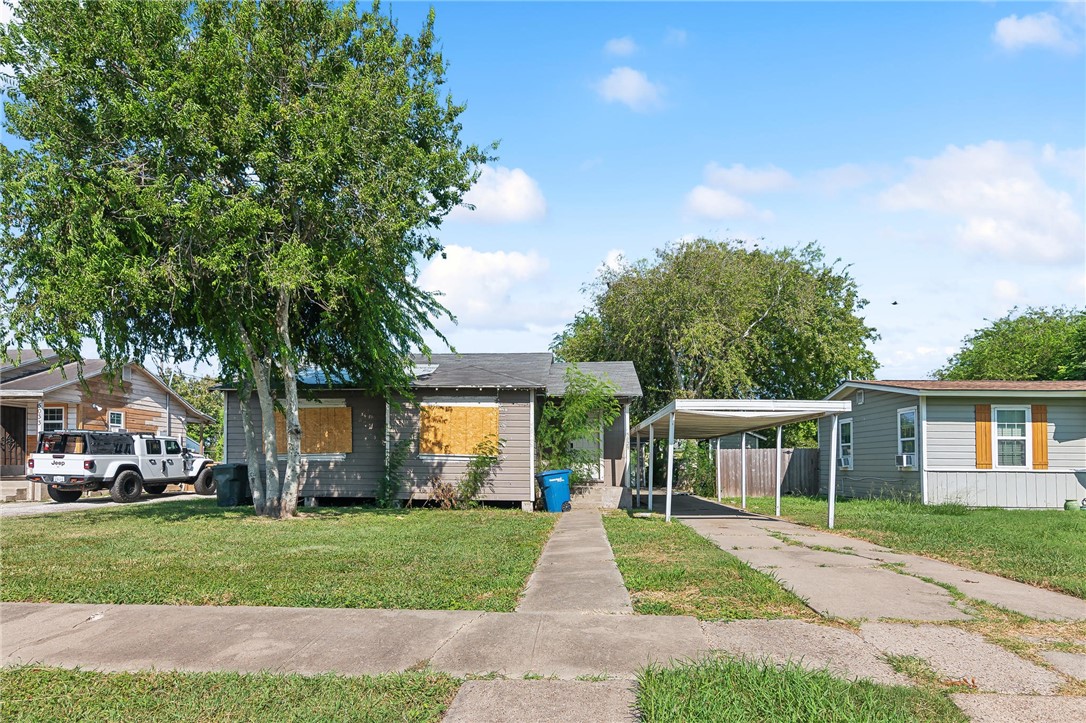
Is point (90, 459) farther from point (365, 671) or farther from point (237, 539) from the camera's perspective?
point (365, 671)

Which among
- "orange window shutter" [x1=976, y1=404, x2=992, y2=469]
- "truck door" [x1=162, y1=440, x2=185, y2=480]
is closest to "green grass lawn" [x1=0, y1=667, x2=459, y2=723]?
"orange window shutter" [x1=976, y1=404, x2=992, y2=469]

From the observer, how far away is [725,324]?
33.2 metres

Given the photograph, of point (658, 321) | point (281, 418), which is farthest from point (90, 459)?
point (658, 321)

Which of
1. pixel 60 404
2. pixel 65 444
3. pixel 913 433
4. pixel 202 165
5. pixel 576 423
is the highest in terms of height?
pixel 202 165

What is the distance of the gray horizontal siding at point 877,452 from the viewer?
1980 cm

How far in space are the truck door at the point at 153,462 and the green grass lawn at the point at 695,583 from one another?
48.7 feet

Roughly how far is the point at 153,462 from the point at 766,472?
59.1 ft

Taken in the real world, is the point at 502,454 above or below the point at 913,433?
below

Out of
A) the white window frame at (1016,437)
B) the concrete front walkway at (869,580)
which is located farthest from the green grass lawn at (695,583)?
the white window frame at (1016,437)

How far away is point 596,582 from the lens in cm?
798

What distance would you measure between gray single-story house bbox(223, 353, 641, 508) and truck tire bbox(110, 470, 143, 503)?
129 inches

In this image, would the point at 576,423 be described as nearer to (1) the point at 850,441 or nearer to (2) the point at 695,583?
(1) the point at 850,441

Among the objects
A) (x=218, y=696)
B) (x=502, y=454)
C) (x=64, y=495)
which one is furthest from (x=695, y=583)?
(x=64, y=495)

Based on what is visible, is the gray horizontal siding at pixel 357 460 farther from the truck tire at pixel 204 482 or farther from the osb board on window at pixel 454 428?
the truck tire at pixel 204 482
